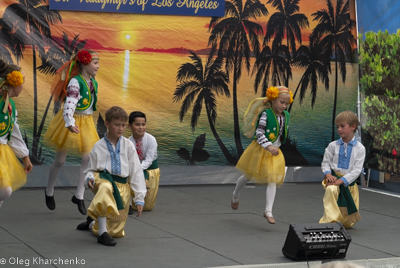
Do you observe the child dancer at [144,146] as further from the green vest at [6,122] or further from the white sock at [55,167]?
the green vest at [6,122]

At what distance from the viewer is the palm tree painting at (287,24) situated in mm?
9367

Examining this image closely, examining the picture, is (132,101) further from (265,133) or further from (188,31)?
(265,133)

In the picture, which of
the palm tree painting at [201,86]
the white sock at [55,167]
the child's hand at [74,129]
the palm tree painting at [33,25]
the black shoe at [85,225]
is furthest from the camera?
the palm tree painting at [201,86]

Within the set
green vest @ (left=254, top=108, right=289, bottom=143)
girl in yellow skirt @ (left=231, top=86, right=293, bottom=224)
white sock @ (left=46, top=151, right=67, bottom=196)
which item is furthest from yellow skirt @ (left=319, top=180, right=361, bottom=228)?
white sock @ (left=46, top=151, right=67, bottom=196)

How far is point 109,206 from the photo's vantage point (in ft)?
17.7

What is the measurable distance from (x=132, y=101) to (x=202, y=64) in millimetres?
1198

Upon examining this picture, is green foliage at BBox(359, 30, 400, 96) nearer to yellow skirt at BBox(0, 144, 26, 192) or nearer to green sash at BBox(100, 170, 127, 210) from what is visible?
green sash at BBox(100, 170, 127, 210)

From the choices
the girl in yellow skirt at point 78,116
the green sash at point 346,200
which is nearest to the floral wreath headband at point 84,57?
the girl in yellow skirt at point 78,116

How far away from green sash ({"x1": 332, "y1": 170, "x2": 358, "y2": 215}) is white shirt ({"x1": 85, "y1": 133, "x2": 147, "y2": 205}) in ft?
7.33

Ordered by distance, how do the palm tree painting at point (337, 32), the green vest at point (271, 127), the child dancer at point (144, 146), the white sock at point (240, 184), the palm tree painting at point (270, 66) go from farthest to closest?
the palm tree painting at point (337, 32), the palm tree painting at point (270, 66), the child dancer at point (144, 146), the white sock at point (240, 184), the green vest at point (271, 127)

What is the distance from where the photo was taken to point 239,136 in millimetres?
9297

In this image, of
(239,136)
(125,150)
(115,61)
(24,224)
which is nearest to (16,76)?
(125,150)

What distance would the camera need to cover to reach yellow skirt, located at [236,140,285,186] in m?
6.61

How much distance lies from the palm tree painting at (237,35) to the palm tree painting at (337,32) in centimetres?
102
